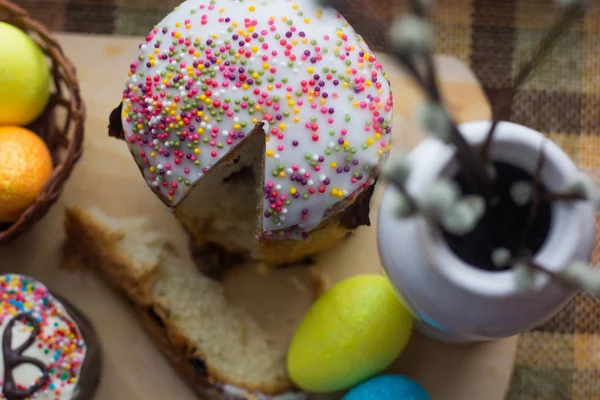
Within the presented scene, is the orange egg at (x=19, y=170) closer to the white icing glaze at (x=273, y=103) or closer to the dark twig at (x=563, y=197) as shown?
the white icing glaze at (x=273, y=103)

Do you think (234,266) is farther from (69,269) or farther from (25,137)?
(25,137)

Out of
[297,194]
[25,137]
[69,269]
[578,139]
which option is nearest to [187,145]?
[297,194]

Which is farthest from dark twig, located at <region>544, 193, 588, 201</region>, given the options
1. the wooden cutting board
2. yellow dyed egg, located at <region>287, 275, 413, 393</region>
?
the wooden cutting board

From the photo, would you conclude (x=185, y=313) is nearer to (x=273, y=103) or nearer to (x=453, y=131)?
(x=273, y=103)

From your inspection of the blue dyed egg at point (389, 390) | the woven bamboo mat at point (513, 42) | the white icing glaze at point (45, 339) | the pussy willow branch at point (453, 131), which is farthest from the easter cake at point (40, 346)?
the pussy willow branch at point (453, 131)

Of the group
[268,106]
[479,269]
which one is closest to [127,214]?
[268,106]

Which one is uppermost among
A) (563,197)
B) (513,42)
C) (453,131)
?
(453,131)
